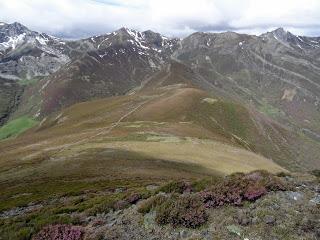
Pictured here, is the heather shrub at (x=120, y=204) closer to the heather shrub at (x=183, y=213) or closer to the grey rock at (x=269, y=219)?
the heather shrub at (x=183, y=213)

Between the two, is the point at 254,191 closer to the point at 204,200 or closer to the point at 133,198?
the point at 204,200

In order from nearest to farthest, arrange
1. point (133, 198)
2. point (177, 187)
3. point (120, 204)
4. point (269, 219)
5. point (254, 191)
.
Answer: point (269, 219) → point (254, 191) → point (120, 204) → point (133, 198) → point (177, 187)

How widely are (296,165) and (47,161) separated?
11943 centimetres

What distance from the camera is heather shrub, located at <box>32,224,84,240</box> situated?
23731 millimetres

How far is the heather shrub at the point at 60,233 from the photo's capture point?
2373cm

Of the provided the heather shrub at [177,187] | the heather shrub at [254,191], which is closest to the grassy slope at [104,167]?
the heather shrub at [177,187]

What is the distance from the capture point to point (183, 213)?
77.6 ft

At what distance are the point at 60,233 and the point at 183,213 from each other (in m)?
6.25

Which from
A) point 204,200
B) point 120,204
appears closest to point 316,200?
point 204,200

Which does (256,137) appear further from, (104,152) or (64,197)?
(64,197)

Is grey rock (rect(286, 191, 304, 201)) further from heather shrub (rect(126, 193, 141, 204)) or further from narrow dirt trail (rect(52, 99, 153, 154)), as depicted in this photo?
narrow dirt trail (rect(52, 99, 153, 154))

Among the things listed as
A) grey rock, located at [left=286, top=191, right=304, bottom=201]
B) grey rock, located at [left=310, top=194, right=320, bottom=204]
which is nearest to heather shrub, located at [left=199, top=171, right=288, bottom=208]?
grey rock, located at [left=286, top=191, right=304, bottom=201]

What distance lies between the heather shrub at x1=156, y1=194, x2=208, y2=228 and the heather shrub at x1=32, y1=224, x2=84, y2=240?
4114 mm

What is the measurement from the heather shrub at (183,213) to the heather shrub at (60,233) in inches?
162
